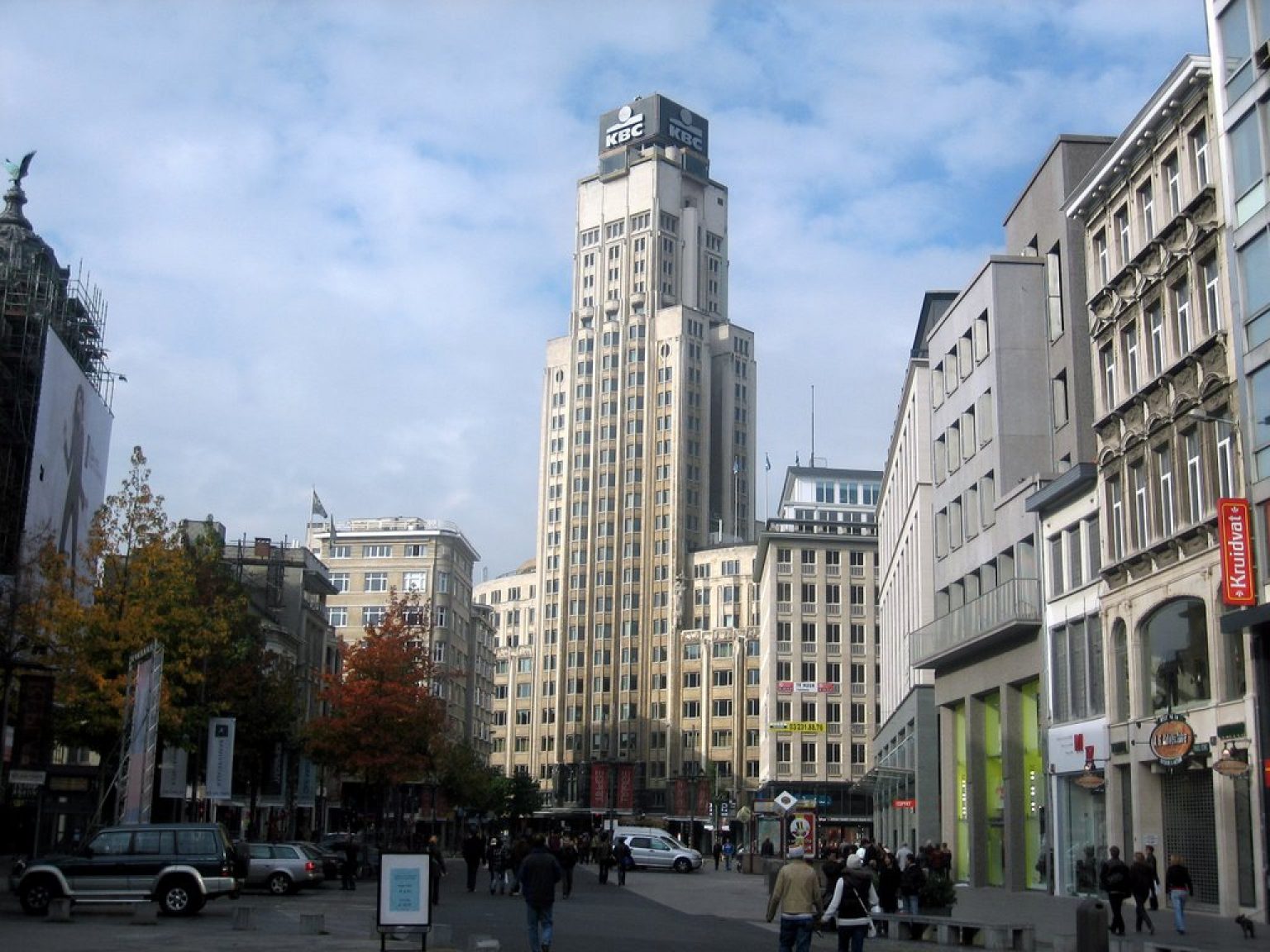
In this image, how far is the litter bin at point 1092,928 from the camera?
18531mm

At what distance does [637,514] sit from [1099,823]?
111400 millimetres

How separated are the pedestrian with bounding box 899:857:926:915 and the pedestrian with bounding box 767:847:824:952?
1043 cm

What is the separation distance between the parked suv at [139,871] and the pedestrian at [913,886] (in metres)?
12.9

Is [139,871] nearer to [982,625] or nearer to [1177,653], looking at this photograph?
[1177,653]

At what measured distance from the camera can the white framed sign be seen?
19031mm

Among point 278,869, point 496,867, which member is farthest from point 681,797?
point 278,869

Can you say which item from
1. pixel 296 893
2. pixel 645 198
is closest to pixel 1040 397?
pixel 296 893

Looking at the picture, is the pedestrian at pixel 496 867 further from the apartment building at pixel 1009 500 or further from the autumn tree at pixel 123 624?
the apartment building at pixel 1009 500

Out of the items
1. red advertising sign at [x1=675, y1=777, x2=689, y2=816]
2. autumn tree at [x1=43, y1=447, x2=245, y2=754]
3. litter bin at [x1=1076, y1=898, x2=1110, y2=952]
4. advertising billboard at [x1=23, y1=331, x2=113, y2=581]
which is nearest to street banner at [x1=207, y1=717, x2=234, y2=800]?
autumn tree at [x1=43, y1=447, x2=245, y2=754]

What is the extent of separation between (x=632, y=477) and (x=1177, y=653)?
116 m

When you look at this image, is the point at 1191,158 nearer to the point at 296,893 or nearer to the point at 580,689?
the point at 296,893

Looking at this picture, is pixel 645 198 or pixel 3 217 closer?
pixel 3 217

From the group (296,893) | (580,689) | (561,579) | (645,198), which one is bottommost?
(296,893)

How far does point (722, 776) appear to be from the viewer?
135 m
